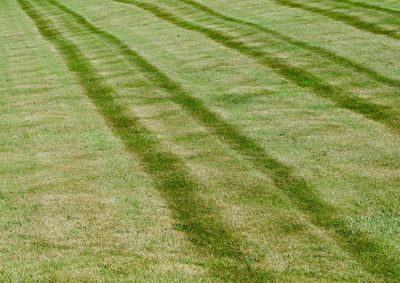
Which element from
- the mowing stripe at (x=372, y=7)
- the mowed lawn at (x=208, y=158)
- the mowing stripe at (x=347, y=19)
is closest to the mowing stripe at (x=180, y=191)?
the mowed lawn at (x=208, y=158)

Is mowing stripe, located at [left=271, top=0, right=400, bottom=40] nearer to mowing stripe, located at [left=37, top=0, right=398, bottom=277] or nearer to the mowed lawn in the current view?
the mowed lawn

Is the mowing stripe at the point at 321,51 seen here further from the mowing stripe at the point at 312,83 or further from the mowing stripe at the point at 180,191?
the mowing stripe at the point at 180,191

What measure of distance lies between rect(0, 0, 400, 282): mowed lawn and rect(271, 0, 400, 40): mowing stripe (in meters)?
0.19

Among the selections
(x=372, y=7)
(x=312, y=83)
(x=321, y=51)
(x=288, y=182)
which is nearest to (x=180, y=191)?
(x=288, y=182)

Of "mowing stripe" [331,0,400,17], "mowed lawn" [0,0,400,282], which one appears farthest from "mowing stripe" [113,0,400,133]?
"mowing stripe" [331,0,400,17]

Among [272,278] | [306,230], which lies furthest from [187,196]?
[272,278]

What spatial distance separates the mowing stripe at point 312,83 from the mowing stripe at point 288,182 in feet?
12.3

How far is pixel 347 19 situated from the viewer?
3444 cm

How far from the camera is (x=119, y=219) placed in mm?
12523

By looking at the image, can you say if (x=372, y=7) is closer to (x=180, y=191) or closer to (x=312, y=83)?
(x=312, y=83)

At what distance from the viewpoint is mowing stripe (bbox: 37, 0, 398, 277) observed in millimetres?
10789

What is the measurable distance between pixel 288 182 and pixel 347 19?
71.9 feet

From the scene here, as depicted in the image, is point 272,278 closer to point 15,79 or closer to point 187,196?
point 187,196

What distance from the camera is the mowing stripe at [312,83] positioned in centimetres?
1912
